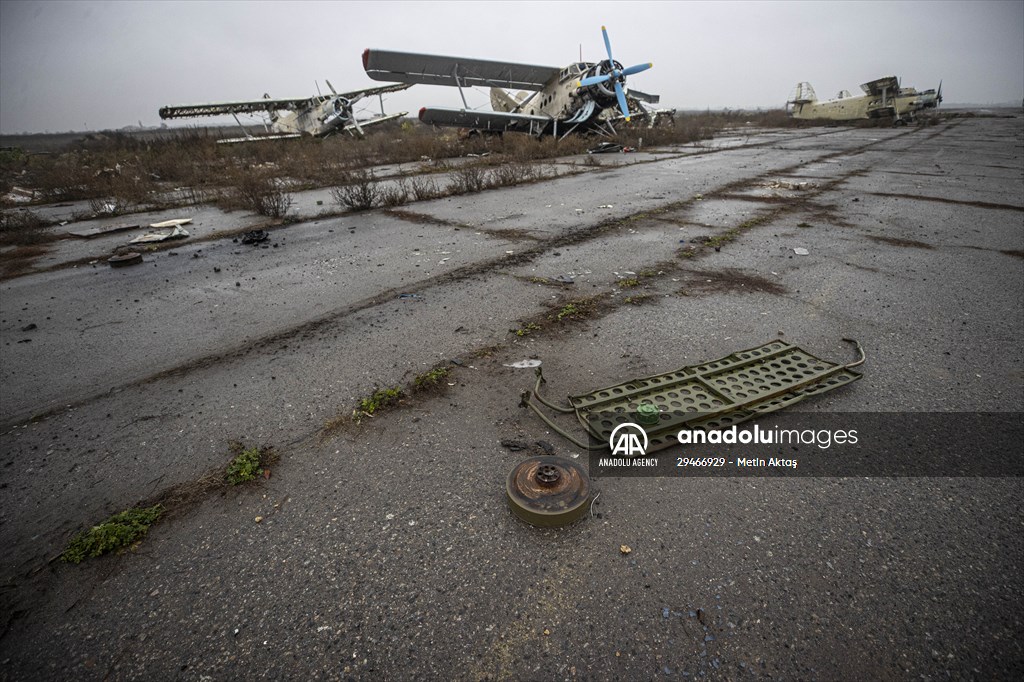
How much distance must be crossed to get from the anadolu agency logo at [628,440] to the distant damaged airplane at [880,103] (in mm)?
48334

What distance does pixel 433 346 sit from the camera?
3.06 meters

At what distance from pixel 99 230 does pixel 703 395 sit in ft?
34.6

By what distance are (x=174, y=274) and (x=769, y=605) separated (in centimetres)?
636

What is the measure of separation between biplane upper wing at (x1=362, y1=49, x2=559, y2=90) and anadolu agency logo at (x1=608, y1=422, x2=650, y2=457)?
1961 cm

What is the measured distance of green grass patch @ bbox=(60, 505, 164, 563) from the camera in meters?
1.60

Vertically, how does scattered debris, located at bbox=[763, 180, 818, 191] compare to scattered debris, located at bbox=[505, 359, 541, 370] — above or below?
above

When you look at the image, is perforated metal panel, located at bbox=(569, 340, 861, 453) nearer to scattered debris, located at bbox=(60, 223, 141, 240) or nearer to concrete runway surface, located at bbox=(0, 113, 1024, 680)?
concrete runway surface, located at bbox=(0, 113, 1024, 680)

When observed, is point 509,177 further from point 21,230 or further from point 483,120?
point 483,120

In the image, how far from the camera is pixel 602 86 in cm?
1941

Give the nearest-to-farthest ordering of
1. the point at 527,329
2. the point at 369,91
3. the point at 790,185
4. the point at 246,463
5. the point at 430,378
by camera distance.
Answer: the point at 246,463 < the point at 430,378 < the point at 527,329 < the point at 790,185 < the point at 369,91

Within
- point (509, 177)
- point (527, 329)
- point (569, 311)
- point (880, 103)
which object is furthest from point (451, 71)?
point (880, 103)

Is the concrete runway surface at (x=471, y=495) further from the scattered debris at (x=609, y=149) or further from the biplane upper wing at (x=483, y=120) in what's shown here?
the biplane upper wing at (x=483, y=120)

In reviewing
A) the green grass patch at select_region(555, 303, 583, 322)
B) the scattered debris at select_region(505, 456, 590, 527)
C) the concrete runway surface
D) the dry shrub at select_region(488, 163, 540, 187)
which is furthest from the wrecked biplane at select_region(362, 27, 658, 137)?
the scattered debris at select_region(505, 456, 590, 527)

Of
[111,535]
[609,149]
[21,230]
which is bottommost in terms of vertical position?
[111,535]
